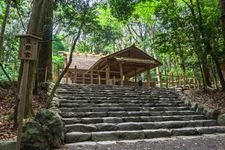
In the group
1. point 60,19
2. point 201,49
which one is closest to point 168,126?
point 201,49

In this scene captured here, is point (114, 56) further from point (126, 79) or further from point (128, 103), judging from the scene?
point (128, 103)

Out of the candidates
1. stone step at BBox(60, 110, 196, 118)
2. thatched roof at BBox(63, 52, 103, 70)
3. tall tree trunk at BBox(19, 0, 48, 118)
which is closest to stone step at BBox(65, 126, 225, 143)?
stone step at BBox(60, 110, 196, 118)

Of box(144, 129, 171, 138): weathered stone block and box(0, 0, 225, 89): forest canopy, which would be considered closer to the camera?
box(144, 129, 171, 138): weathered stone block

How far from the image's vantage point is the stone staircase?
750 cm

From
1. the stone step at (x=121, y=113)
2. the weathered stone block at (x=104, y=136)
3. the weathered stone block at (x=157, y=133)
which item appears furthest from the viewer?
the stone step at (x=121, y=113)

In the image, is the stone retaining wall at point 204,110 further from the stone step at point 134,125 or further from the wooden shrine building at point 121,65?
the wooden shrine building at point 121,65

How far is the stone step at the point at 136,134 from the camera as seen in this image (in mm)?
6988

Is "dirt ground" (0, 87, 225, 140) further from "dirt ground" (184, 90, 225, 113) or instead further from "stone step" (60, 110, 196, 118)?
"stone step" (60, 110, 196, 118)

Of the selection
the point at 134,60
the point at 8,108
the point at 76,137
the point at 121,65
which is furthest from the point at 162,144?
the point at 121,65

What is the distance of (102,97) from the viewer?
1128cm

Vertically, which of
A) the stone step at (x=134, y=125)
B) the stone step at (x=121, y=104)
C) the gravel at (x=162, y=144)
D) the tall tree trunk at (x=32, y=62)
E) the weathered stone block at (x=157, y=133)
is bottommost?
the gravel at (x=162, y=144)

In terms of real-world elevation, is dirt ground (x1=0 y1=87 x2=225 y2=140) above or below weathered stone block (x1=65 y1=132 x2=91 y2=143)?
above

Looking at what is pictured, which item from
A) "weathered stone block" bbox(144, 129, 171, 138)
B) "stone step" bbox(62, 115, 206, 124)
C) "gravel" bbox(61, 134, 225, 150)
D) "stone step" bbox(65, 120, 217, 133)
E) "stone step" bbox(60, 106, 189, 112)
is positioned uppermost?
"stone step" bbox(60, 106, 189, 112)

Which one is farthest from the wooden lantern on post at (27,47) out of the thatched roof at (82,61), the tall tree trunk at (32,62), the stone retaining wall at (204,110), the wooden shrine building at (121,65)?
the thatched roof at (82,61)
